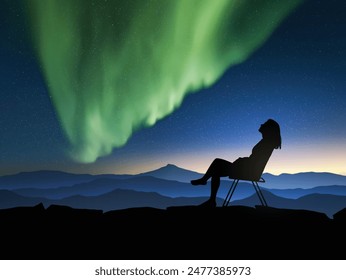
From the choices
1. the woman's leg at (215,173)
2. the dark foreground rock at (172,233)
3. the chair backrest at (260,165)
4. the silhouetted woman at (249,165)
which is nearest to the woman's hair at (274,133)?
the silhouetted woman at (249,165)

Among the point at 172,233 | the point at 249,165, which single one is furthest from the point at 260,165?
the point at 172,233

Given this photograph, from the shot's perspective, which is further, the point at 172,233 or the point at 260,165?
the point at 260,165

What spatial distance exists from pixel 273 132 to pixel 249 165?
61 centimetres

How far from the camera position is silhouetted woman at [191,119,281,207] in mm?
4988

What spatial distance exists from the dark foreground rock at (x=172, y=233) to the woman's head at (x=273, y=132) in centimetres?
98

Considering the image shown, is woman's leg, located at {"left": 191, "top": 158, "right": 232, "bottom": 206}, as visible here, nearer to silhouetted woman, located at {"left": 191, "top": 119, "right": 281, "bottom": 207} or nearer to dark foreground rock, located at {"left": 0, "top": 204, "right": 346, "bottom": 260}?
silhouetted woman, located at {"left": 191, "top": 119, "right": 281, "bottom": 207}

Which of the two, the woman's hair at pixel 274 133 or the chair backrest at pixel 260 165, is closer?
the chair backrest at pixel 260 165

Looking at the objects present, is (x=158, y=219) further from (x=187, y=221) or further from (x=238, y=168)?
(x=238, y=168)

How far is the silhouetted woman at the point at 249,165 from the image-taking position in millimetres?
4988

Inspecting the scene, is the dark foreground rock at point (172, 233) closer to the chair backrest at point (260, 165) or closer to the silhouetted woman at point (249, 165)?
the silhouetted woman at point (249, 165)

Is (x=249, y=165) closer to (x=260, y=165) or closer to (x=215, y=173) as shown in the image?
(x=260, y=165)

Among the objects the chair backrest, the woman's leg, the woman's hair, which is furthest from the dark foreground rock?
the woman's hair

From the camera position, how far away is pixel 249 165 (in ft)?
16.4
